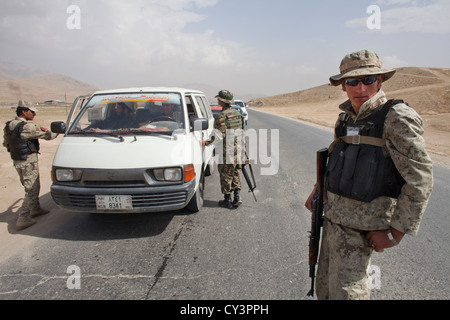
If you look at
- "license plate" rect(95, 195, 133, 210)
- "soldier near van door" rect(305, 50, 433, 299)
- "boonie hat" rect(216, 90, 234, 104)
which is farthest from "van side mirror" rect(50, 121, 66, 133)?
"soldier near van door" rect(305, 50, 433, 299)

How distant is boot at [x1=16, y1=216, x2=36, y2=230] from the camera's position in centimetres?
396

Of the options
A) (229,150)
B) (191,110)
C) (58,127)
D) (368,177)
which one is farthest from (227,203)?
(368,177)

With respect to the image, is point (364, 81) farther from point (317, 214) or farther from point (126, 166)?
point (126, 166)

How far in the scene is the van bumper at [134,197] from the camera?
3.45 m

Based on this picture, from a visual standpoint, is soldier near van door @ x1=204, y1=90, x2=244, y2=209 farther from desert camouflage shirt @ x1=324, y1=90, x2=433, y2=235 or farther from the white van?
desert camouflage shirt @ x1=324, y1=90, x2=433, y2=235

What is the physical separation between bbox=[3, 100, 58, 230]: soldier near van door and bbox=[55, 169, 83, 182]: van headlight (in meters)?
0.87

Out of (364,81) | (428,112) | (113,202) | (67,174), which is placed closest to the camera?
(364,81)

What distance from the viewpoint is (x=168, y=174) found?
11.8 feet

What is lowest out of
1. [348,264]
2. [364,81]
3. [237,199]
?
[237,199]

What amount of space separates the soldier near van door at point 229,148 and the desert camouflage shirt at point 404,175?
297 cm

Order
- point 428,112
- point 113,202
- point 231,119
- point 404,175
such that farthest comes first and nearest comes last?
point 428,112 < point 231,119 < point 113,202 < point 404,175

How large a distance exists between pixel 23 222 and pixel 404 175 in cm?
455
